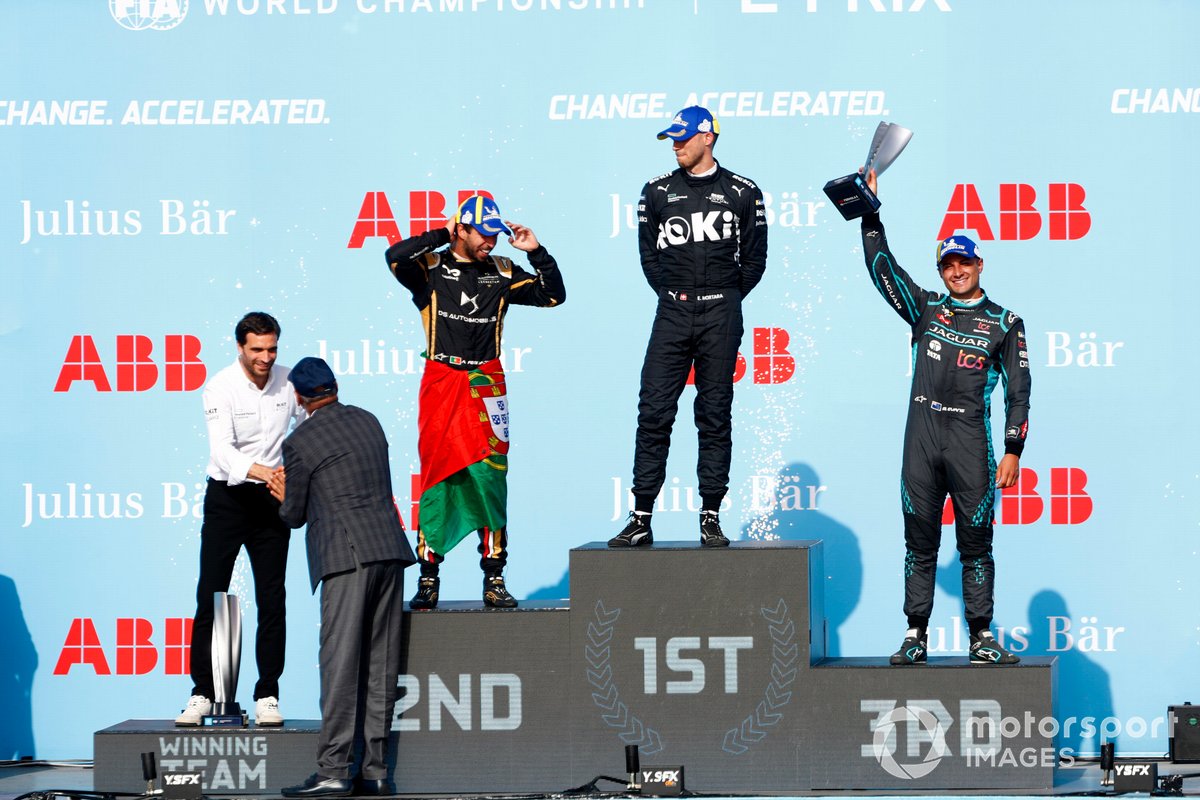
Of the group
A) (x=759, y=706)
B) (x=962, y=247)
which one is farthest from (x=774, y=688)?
(x=962, y=247)

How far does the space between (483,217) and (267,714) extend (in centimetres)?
175

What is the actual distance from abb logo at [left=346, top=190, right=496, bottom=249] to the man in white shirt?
4.30 ft

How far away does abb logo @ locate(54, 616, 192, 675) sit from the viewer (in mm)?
6777

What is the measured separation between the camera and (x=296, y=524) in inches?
Answer: 206

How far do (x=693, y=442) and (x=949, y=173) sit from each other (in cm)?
146

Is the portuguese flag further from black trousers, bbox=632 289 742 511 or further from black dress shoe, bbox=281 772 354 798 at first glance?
black dress shoe, bbox=281 772 354 798

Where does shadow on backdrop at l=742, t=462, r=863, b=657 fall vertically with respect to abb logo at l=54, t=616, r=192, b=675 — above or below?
above

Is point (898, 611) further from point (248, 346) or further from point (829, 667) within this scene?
point (248, 346)

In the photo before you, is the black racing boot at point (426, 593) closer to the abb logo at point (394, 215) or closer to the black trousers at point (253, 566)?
the black trousers at point (253, 566)

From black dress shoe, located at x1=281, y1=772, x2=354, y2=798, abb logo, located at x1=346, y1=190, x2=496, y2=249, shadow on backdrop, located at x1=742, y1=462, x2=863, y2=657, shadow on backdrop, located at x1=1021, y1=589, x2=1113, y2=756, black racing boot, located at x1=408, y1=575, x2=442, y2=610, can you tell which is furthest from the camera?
abb logo, located at x1=346, y1=190, x2=496, y2=249

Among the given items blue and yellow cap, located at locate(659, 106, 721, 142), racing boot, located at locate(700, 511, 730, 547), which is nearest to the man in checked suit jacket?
racing boot, located at locate(700, 511, 730, 547)

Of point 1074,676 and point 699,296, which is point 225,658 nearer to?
point 699,296

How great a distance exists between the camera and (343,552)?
202 inches

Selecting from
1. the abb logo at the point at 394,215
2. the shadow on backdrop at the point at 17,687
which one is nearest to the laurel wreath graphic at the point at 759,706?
the abb logo at the point at 394,215
